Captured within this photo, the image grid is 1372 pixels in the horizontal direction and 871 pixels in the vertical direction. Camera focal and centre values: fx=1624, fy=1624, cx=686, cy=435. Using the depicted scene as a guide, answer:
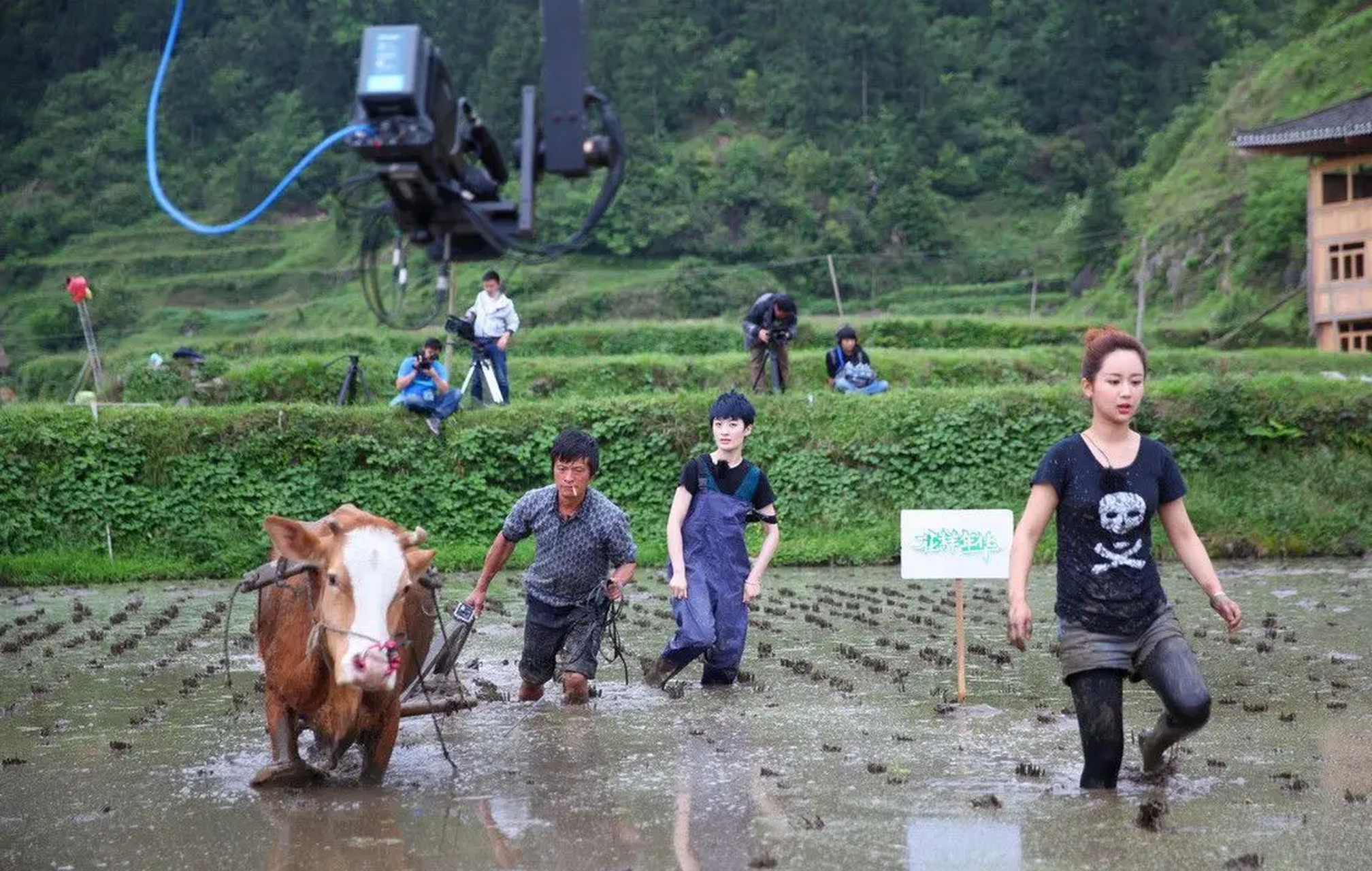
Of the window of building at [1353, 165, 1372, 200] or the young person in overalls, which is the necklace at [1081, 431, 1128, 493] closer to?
the young person in overalls

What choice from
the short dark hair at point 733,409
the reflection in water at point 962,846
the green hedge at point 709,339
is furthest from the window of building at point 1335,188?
→ the reflection in water at point 962,846

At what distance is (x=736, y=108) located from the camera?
78.1 metres

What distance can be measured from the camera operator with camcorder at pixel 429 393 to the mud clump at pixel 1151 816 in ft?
51.8

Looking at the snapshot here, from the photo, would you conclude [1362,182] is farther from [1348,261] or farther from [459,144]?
[459,144]

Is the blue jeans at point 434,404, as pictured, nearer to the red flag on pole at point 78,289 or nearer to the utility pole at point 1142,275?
the red flag on pole at point 78,289

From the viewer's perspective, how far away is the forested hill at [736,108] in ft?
221

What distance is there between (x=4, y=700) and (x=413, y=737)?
131 inches

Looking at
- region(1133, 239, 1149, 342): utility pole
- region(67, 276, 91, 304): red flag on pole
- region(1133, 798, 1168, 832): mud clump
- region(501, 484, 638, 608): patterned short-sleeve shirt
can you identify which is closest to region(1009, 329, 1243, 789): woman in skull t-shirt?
region(1133, 798, 1168, 832): mud clump

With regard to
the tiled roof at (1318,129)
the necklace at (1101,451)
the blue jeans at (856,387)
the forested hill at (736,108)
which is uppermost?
the forested hill at (736,108)

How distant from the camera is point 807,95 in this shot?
7438 cm

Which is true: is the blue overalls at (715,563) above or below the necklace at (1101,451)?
below

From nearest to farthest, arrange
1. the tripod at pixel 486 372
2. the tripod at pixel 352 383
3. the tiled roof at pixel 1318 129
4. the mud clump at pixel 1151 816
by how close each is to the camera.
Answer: the mud clump at pixel 1151 816 → the tripod at pixel 486 372 → the tripod at pixel 352 383 → the tiled roof at pixel 1318 129

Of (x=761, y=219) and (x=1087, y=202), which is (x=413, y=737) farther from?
(x=761, y=219)

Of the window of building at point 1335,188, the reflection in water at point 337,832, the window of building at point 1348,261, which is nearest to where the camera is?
the reflection in water at point 337,832
